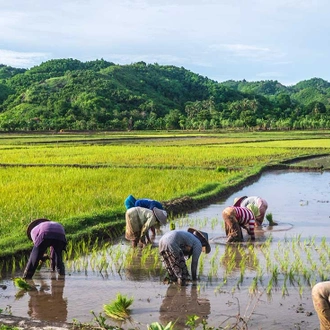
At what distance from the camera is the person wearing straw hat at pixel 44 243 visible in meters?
5.56

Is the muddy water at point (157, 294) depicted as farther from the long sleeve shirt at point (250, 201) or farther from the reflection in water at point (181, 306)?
the long sleeve shirt at point (250, 201)

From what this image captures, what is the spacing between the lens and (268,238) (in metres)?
7.95

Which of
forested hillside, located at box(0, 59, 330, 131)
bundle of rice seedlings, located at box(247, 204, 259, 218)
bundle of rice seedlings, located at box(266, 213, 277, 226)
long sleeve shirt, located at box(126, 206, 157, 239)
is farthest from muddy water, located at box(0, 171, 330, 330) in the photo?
forested hillside, located at box(0, 59, 330, 131)

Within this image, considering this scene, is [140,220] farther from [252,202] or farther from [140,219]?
[252,202]

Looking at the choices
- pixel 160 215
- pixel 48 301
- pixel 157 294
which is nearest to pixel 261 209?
pixel 160 215

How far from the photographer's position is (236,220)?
7500mm

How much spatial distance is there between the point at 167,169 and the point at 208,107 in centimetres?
6499

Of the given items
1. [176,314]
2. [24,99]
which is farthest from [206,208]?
[24,99]

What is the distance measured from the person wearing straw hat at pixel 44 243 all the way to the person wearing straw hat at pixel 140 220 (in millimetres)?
1456

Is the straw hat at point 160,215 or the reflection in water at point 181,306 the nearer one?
the reflection in water at point 181,306

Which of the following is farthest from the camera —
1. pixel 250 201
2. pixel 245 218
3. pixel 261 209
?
pixel 261 209

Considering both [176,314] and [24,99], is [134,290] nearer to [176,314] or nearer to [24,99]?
[176,314]

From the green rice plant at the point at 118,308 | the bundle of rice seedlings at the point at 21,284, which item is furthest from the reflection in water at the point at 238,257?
the bundle of rice seedlings at the point at 21,284

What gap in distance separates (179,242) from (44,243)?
1483mm
